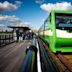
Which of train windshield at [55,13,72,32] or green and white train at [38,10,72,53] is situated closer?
green and white train at [38,10,72,53]

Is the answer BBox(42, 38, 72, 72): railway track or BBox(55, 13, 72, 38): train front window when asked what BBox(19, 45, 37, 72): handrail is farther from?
BBox(55, 13, 72, 38): train front window

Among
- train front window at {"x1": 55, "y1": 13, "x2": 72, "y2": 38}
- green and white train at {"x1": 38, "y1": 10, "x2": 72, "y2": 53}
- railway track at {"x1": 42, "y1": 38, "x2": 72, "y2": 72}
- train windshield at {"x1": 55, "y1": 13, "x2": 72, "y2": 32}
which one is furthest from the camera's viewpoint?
train windshield at {"x1": 55, "y1": 13, "x2": 72, "y2": 32}

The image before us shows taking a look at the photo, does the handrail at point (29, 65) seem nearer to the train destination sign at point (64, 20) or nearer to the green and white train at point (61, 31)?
the green and white train at point (61, 31)

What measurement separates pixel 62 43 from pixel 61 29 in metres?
0.96

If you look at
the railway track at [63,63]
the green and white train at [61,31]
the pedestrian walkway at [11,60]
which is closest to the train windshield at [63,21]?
the green and white train at [61,31]

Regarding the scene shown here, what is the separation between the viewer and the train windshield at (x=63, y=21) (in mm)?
11406

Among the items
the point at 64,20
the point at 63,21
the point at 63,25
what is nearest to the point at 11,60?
the point at 63,25

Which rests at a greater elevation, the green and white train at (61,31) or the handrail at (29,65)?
the green and white train at (61,31)

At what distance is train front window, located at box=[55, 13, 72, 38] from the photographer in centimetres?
1128

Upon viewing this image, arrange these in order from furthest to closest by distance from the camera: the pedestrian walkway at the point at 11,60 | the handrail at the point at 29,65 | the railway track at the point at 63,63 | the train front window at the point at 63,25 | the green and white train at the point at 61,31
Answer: the train front window at the point at 63,25 < the green and white train at the point at 61,31 < the pedestrian walkway at the point at 11,60 < the railway track at the point at 63,63 < the handrail at the point at 29,65

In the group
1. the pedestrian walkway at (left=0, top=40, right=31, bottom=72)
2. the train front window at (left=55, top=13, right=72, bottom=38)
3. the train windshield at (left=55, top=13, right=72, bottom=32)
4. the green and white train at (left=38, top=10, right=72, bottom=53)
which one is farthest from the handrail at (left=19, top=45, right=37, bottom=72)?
the train windshield at (left=55, top=13, right=72, bottom=32)

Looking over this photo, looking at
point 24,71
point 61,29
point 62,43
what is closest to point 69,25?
point 61,29

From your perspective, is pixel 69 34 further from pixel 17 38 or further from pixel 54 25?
pixel 17 38

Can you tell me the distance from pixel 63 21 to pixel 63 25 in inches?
10.9
